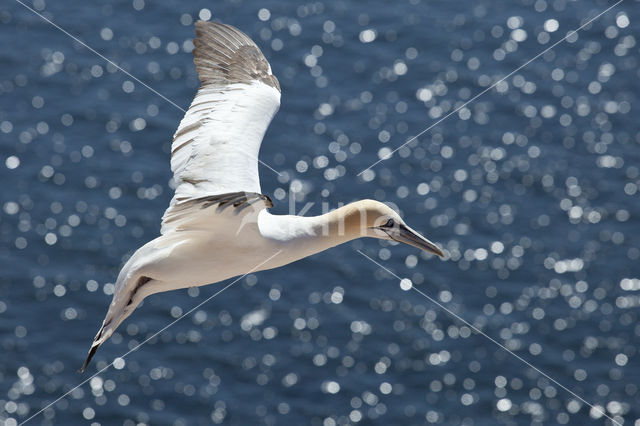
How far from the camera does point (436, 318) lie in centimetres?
4512

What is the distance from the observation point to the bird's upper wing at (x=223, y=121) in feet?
55.6

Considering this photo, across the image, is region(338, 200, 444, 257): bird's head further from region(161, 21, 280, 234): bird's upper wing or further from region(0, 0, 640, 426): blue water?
region(0, 0, 640, 426): blue water

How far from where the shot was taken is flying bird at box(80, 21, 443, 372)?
16.0m

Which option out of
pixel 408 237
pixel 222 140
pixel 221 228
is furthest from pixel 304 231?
pixel 222 140

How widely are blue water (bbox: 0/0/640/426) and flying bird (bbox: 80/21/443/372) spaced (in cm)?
2666

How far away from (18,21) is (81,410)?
18.5 m

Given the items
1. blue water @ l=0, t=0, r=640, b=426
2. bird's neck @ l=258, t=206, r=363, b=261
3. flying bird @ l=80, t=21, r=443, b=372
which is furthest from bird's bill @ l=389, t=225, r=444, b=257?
blue water @ l=0, t=0, r=640, b=426

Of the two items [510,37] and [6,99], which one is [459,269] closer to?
[510,37]

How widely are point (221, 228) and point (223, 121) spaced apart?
2892 mm

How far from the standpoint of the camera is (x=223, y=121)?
1848 centimetres

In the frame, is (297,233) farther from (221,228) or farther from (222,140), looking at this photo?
(222,140)

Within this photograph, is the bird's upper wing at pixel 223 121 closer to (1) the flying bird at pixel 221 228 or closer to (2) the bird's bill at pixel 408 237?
(1) the flying bird at pixel 221 228

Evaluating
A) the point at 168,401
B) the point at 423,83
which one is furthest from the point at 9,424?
the point at 423,83

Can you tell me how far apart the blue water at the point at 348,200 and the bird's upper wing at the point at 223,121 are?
82.2ft
